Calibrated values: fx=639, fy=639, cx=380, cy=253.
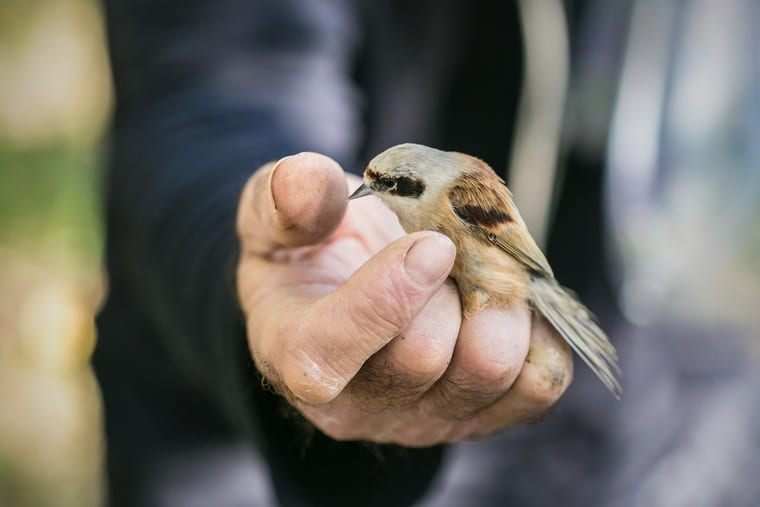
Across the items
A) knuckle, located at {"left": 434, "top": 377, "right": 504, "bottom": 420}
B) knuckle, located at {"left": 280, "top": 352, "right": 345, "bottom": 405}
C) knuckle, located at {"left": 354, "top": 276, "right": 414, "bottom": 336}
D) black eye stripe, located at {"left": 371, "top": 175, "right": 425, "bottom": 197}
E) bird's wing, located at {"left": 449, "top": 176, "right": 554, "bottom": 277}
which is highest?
black eye stripe, located at {"left": 371, "top": 175, "right": 425, "bottom": 197}

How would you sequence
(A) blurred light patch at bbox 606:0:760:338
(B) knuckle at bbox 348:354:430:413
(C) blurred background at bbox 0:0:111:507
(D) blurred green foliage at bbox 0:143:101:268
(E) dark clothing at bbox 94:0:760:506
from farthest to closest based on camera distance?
(D) blurred green foliage at bbox 0:143:101:268 < (C) blurred background at bbox 0:0:111:507 < (A) blurred light patch at bbox 606:0:760:338 < (E) dark clothing at bbox 94:0:760:506 < (B) knuckle at bbox 348:354:430:413

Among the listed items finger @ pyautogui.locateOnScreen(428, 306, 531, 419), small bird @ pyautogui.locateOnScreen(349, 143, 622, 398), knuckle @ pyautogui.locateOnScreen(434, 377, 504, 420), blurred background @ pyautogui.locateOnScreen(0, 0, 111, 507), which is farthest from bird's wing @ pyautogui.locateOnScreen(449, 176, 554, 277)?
blurred background @ pyautogui.locateOnScreen(0, 0, 111, 507)

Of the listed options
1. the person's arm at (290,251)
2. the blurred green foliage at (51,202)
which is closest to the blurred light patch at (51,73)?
the blurred green foliage at (51,202)

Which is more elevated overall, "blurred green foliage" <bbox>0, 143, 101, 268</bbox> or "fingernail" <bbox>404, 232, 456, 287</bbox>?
"fingernail" <bbox>404, 232, 456, 287</bbox>

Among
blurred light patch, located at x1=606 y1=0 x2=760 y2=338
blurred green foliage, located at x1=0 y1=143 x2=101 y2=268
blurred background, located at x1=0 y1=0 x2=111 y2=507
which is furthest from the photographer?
blurred green foliage, located at x1=0 y1=143 x2=101 y2=268

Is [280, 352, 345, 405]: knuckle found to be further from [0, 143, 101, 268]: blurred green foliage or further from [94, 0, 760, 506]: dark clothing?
[0, 143, 101, 268]: blurred green foliage

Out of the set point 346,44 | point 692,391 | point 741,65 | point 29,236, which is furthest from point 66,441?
point 741,65

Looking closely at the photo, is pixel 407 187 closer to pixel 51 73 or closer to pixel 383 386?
pixel 383 386

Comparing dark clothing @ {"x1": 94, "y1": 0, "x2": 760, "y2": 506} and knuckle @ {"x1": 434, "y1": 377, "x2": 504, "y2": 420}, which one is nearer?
knuckle @ {"x1": 434, "y1": 377, "x2": 504, "y2": 420}
